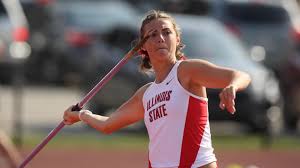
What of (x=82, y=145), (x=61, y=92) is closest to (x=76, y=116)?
(x=82, y=145)

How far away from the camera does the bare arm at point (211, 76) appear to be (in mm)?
6652

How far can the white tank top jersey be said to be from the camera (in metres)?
6.94

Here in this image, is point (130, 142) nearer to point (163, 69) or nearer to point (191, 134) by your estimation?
point (163, 69)

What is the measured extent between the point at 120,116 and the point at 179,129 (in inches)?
30.8

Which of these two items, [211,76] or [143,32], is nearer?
[211,76]

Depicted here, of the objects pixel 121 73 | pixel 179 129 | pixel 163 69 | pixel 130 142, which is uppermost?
pixel 163 69

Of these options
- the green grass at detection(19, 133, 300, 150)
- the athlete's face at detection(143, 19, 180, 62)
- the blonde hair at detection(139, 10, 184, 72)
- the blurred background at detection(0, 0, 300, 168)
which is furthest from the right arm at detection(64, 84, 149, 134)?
the green grass at detection(19, 133, 300, 150)

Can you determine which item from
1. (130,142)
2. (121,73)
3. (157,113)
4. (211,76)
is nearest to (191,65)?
(211,76)

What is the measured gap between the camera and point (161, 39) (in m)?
7.07

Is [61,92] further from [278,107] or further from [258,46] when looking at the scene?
[278,107]

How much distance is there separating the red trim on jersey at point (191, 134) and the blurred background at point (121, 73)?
4321mm

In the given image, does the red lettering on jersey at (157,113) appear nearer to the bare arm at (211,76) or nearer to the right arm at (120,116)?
the bare arm at (211,76)

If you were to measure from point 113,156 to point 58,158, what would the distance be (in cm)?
83

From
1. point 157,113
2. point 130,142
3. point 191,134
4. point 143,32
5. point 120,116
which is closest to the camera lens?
point 191,134
